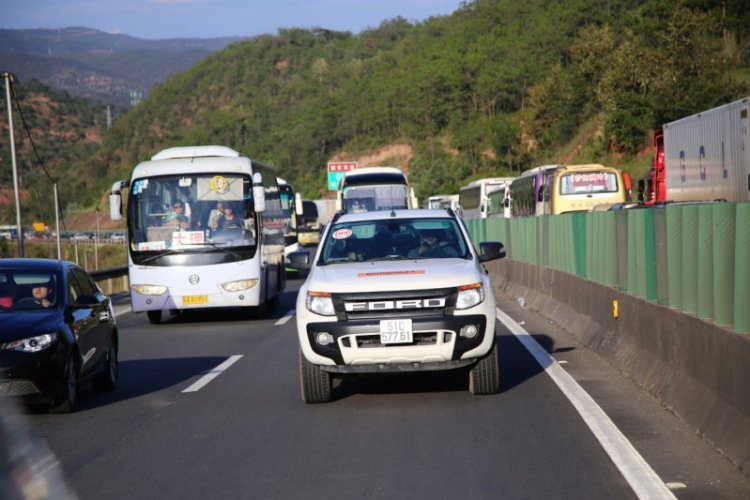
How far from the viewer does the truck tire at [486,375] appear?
959 cm

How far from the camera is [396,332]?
9.12 meters

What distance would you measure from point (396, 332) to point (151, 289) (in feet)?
34.3

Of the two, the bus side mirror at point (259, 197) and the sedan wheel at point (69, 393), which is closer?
the sedan wheel at point (69, 393)

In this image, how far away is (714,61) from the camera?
2108 inches

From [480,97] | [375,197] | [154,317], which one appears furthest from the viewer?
[480,97]

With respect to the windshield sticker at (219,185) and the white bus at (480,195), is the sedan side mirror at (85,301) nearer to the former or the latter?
the windshield sticker at (219,185)

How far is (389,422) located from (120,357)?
6790 mm

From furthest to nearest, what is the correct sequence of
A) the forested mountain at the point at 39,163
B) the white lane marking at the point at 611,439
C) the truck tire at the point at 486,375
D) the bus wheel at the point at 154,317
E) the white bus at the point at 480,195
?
the forested mountain at the point at 39,163, the white bus at the point at 480,195, the bus wheel at the point at 154,317, the truck tire at the point at 486,375, the white lane marking at the point at 611,439

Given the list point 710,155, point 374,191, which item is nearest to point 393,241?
point 710,155

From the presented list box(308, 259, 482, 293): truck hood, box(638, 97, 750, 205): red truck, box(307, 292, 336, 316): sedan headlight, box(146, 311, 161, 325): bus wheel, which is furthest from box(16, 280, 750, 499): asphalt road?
box(638, 97, 750, 205): red truck

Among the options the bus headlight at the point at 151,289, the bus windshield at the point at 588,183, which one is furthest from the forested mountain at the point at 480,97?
the bus headlight at the point at 151,289

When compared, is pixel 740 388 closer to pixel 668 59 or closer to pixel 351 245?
pixel 351 245

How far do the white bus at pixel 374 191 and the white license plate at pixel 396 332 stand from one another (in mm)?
29618

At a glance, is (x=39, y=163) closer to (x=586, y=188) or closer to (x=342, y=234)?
(x=586, y=188)
